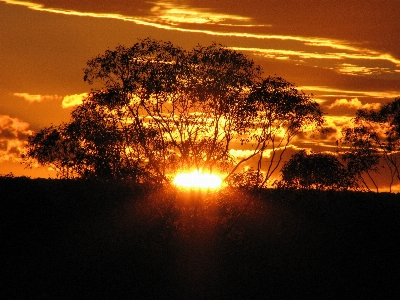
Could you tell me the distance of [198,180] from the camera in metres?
71.1

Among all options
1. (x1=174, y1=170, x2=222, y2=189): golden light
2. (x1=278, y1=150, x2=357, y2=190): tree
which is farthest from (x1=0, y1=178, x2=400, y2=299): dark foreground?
(x1=278, y1=150, x2=357, y2=190): tree

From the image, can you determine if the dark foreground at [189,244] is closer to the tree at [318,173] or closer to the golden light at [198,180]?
the golden light at [198,180]

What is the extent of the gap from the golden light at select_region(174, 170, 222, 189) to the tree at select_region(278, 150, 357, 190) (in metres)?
24.9

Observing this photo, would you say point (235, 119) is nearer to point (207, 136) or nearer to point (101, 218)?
point (207, 136)

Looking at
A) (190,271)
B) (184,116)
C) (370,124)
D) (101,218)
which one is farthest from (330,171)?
(190,271)

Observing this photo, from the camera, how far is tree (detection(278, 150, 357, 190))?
326ft

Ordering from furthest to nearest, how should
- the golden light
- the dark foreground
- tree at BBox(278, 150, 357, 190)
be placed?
tree at BBox(278, 150, 357, 190), the golden light, the dark foreground

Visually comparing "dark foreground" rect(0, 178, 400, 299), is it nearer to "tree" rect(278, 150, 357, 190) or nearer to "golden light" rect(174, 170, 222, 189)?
"golden light" rect(174, 170, 222, 189)

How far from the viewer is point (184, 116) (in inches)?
2911

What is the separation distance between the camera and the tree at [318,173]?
99.2m

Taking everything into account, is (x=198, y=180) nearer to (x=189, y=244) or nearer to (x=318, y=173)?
(x=189, y=244)

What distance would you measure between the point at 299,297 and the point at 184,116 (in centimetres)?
3379

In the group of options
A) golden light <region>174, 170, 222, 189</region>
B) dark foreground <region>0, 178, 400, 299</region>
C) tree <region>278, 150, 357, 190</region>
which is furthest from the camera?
tree <region>278, 150, 357, 190</region>

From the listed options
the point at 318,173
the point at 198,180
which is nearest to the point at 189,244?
the point at 198,180
